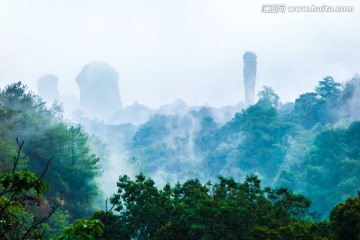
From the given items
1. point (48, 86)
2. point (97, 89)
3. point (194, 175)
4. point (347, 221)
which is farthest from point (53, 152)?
point (48, 86)

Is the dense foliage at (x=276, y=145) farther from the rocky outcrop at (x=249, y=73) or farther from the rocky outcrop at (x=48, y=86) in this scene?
the rocky outcrop at (x=48, y=86)

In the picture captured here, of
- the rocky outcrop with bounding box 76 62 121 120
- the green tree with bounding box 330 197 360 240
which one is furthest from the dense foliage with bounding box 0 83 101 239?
the rocky outcrop with bounding box 76 62 121 120

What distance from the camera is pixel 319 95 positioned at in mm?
66312

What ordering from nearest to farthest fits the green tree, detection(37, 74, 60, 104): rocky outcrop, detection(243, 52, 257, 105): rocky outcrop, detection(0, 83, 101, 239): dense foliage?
the green tree, detection(0, 83, 101, 239): dense foliage, detection(243, 52, 257, 105): rocky outcrop, detection(37, 74, 60, 104): rocky outcrop

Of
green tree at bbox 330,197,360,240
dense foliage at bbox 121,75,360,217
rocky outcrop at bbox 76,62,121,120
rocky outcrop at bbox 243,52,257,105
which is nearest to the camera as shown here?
green tree at bbox 330,197,360,240

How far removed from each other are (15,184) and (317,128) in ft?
186

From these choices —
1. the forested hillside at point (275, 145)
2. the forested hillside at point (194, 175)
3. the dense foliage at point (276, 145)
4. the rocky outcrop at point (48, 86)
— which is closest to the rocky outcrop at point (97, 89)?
the rocky outcrop at point (48, 86)

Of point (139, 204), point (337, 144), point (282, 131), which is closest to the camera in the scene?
point (139, 204)

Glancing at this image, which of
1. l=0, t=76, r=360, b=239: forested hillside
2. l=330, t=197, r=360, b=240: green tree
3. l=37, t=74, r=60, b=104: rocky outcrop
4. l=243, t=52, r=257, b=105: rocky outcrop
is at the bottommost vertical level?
l=330, t=197, r=360, b=240: green tree

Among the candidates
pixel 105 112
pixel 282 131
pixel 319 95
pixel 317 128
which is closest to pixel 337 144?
pixel 317 128

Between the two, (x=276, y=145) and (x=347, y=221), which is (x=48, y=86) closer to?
(x=276, y=145)

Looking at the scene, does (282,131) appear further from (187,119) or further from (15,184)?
(15,184)

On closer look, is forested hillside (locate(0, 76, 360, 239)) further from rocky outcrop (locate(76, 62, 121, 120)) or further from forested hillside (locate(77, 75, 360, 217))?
rocky outcrop (locate(76, 62, 121, 120))

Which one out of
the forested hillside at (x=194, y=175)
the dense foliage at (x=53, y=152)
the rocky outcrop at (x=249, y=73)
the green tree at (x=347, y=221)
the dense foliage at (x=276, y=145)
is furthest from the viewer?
the rocky outcrop at (x=249, y=73)
